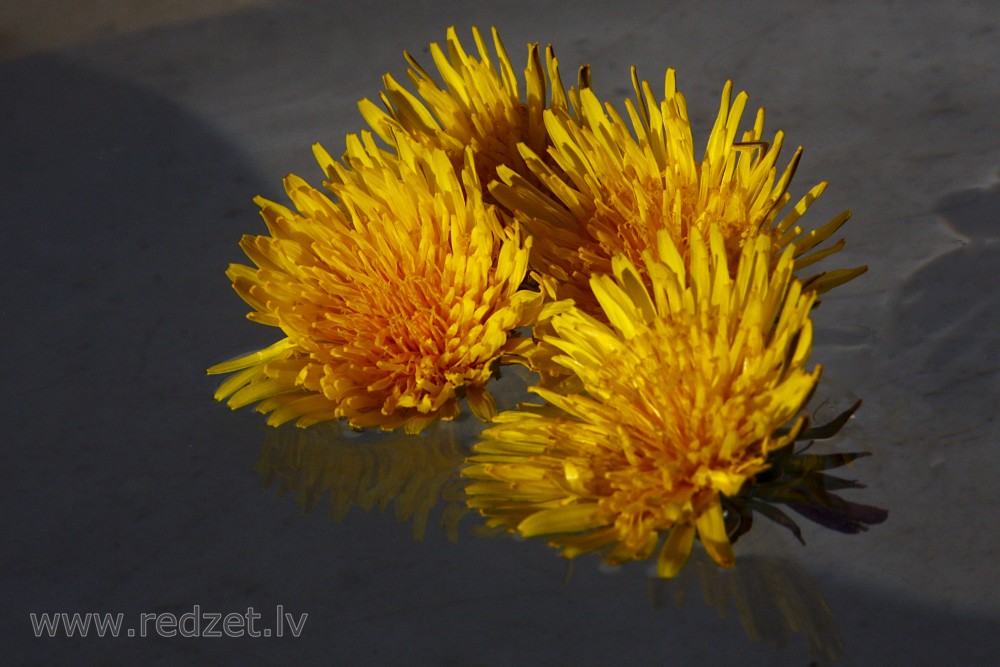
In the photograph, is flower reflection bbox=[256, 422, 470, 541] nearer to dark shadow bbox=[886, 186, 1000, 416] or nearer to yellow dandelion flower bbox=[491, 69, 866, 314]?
yellow dandelion flower bbox=[491, 69, 866, 314]

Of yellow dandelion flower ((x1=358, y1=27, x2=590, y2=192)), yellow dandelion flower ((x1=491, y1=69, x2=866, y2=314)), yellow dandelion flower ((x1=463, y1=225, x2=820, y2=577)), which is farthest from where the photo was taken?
yellow dandelion flower ((x1=358, y1=27, x2=590, y2=192))

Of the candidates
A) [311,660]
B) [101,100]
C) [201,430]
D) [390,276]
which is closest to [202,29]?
[101,100]

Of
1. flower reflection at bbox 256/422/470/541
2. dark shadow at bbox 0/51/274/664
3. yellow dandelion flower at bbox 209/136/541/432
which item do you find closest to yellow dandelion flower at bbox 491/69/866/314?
yellow dandelion flower at bbox 209/136/541/432

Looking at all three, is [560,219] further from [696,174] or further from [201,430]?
[201,430]

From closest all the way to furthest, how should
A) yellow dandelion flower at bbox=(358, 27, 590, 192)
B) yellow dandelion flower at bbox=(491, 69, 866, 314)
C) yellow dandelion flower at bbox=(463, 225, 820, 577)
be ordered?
yellow dandelion flower at bbox=(463, 225, 820, 577), yellow dandelion flower at bbox=(491, 69, 866, 314), yellow dandelion flower at bbox=(358, 27, 590, 192)

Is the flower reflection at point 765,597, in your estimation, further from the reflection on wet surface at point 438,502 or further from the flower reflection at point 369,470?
the flower reflection at point 369,470

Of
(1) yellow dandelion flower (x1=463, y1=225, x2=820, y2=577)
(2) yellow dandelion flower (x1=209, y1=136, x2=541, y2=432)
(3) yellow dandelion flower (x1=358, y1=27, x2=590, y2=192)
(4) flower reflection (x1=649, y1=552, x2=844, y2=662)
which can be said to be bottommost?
(4) flower reflection (x1=649, y1=552, x2=844, y2=662)

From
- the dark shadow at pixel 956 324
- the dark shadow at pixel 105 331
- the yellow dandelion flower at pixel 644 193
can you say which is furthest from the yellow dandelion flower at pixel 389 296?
the dark shadow at pixel 956 324
